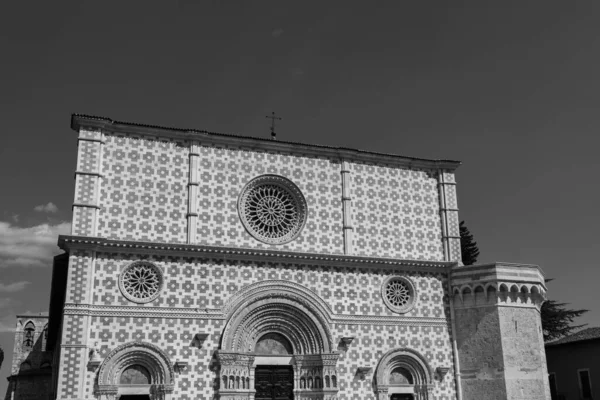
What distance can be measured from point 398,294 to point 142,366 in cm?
1060

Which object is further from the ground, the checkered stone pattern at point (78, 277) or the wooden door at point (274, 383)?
the checkered stone pattern at point (78, 277)

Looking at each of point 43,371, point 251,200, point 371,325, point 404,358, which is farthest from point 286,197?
point 43,371

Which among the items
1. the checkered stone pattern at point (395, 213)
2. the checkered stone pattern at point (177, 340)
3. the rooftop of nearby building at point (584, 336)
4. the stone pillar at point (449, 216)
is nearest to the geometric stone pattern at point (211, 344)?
the checkered stone pattern at point (177, 340)

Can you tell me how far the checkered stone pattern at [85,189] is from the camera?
22188 millimetres

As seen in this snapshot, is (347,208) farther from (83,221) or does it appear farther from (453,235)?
(83,221)

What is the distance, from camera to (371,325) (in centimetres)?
2506

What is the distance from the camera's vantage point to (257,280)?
23859 millimetres

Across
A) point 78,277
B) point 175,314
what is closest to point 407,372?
point 175,314

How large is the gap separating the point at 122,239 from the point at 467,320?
46.3 feet

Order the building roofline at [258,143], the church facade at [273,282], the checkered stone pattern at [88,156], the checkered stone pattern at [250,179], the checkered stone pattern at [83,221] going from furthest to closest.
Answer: the checkered stone pattern at [250,179], the building roofline at [258,143], the checkered stone pattern at [88,156], the checkered stone pattern at [83,221], the church facade at [273,282]

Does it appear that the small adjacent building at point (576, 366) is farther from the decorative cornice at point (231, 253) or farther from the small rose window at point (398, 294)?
the small rose window at point (398, 294)

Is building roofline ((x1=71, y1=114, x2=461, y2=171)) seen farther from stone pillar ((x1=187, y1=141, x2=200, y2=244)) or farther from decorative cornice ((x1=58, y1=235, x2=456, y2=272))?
decorative cornice ((x1=58, y1=235, x2=456, y2=272))

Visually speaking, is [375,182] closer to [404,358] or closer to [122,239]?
[404,358]

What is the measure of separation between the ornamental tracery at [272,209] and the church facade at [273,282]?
0.06 m
